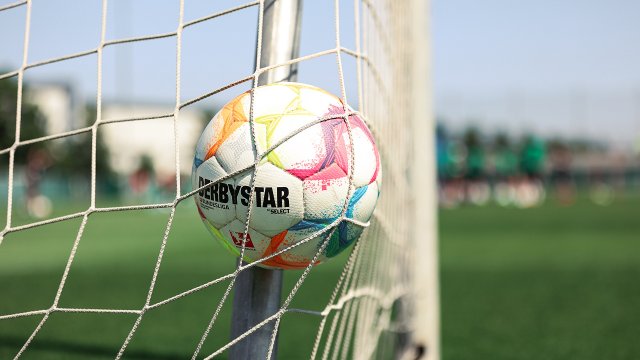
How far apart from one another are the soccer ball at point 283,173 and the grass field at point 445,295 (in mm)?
1803

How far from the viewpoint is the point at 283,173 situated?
1.48m

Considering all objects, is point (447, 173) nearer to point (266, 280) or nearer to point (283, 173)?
point (266, 280)

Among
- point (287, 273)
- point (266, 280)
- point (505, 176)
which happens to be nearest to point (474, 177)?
point (505, 176)

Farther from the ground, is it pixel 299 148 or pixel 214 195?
pixel 299 148

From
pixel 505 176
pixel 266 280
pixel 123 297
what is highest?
pixel 505 176

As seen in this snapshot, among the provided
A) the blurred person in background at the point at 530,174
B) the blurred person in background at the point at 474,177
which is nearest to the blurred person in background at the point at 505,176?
the blurred person in background at the point at 530,174

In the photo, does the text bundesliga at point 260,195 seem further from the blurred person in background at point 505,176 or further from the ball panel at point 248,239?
the blurred person in background at point 505,176

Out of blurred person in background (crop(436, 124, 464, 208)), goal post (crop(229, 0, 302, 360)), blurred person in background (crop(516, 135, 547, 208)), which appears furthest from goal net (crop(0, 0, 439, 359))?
blurred person in background (crop(516, 135, 547, 208))

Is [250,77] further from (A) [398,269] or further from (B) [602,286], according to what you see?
(B) [602,286]

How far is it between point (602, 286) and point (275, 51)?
178 inches

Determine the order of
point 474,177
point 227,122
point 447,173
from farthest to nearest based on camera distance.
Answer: point 474,177
point 447,173
point 227,122

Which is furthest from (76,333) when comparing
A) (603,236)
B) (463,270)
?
(603,236)

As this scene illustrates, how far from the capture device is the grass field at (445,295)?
348cm

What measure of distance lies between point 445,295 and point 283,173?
3.75m
